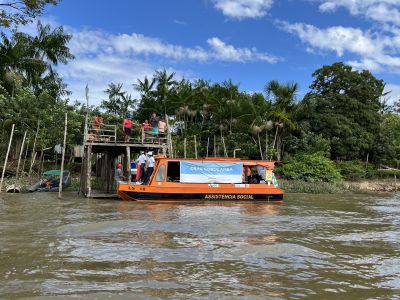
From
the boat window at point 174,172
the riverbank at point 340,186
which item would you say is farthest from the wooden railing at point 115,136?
the riverbank at point 340,186

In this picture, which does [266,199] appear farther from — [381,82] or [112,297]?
[381,82]

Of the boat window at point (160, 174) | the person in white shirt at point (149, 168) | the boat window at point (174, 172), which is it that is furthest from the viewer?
the boat window at point (174, 172)

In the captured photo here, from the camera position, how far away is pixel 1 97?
29.6 meters

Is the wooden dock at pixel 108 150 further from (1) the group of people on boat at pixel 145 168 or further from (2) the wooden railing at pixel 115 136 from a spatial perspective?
(1) the group of people on boat at pixel 145 168

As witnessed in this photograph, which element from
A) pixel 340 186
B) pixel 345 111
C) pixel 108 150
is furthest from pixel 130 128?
pixel 345 111

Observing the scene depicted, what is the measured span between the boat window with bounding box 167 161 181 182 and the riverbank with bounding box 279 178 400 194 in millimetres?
11872

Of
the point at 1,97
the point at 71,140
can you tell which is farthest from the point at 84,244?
the point at 71,140

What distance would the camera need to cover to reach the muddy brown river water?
255 inches

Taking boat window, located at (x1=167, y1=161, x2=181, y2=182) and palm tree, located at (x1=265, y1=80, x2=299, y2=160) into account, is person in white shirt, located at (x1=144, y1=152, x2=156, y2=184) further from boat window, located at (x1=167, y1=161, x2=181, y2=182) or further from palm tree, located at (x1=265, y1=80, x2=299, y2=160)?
palm tree, located at (x1=265, y1=80, x2=299, y2=160)

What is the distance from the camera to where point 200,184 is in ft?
67.8

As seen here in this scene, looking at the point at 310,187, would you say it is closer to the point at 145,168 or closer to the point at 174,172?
the point at 174,172

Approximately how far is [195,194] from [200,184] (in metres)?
0.53

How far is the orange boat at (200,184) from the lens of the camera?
20062 millimetres

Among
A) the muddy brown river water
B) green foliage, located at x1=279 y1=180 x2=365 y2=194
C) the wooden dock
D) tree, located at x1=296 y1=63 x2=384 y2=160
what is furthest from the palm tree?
the muddy brown river water
